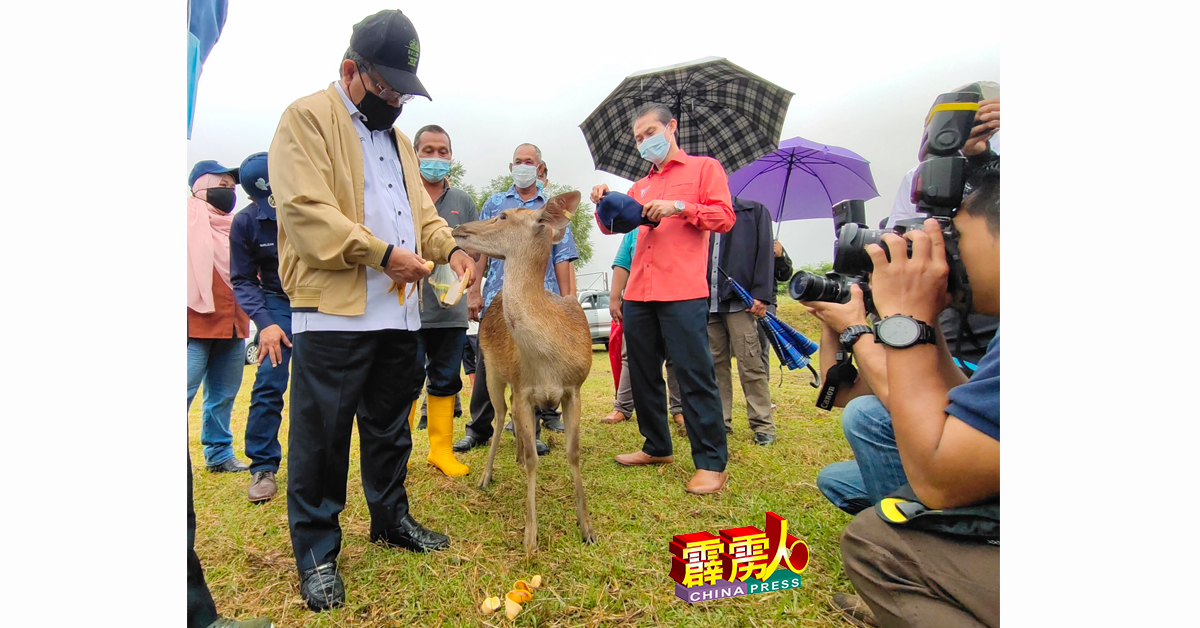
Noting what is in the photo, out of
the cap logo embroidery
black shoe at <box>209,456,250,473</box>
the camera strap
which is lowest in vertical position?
black shoe at <box>209,456,250,473</box>

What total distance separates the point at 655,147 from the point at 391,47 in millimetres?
1397

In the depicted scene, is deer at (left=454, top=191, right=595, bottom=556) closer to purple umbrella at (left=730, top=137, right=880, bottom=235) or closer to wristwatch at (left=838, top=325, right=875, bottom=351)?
purple umbrella at (left=730, top=137, right=880, bottom=235)

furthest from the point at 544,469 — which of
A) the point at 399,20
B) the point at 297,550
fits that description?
the point at 399,20

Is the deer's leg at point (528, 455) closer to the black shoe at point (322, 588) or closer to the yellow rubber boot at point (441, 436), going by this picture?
the black shoe at point (322, 588)

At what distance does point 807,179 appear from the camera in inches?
116

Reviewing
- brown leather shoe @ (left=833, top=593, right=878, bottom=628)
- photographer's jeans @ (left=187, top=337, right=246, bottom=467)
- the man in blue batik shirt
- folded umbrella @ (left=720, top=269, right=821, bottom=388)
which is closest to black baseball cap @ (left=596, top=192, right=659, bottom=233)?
the man in blue batik shirt

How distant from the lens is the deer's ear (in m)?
2.57

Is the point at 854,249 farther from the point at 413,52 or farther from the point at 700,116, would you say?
the point at 700,116

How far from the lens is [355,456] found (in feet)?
13.1

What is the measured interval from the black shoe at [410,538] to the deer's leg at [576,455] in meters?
0.61

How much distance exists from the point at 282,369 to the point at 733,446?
307cm

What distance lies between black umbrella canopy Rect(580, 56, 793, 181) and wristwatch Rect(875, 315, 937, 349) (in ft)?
5.34

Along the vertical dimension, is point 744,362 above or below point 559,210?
below

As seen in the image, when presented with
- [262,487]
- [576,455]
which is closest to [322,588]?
[576,455]
